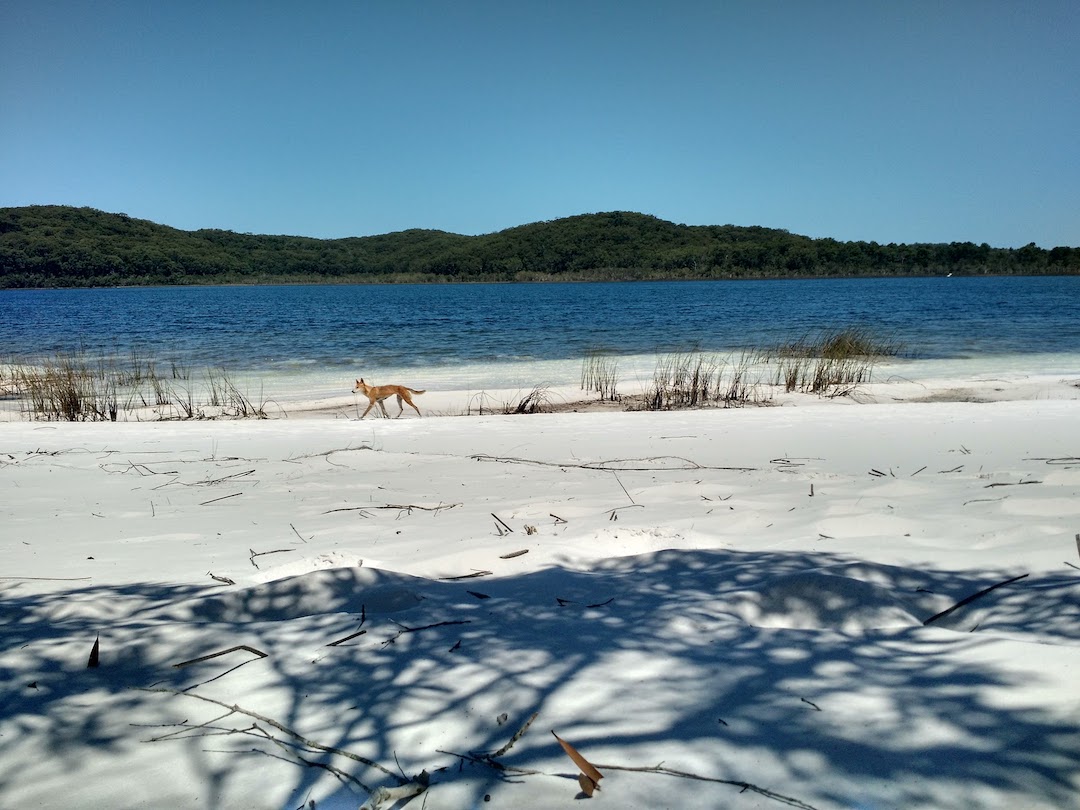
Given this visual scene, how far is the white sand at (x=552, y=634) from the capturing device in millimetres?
1451

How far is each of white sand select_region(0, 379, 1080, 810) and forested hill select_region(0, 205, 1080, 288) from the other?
96281mm

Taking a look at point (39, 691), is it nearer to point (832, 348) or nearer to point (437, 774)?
point (437, 774)

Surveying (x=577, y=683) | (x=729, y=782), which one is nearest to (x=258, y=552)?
(x=577, y=683)

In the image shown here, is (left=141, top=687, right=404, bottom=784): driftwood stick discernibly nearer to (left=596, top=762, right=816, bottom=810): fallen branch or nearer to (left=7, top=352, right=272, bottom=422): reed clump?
(left=596, top=762, right=816, bottom=810): fallen branch

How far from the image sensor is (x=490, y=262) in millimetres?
109125

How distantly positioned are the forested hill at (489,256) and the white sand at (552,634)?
96281 millimetres

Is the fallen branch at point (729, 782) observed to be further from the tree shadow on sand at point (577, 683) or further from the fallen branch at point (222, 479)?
the fallen branch at point (222, 479)

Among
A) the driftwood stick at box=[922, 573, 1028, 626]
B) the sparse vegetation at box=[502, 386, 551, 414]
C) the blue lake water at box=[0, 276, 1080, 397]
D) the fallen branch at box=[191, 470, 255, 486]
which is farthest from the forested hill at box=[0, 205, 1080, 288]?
the driftwood stick at box=[922, 573, 1028, 626]

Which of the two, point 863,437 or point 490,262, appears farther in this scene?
point 490,262

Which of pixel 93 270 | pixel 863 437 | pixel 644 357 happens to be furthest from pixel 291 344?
pixel 93 270

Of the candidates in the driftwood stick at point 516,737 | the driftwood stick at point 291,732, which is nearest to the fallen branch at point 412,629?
the driftwood stick at point 291,732

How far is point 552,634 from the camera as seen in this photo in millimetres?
2246

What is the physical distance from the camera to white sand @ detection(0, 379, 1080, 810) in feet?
4.76

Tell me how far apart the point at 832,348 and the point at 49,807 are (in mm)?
12375
